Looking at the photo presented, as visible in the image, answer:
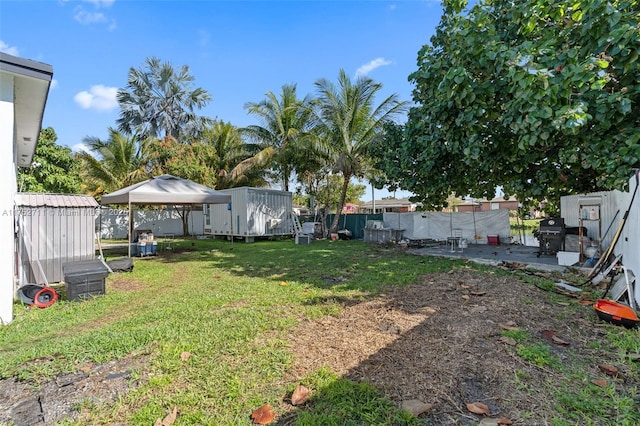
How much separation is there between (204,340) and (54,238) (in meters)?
5.32

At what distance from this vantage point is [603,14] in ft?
14.8

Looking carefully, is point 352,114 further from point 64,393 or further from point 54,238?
point 64,393

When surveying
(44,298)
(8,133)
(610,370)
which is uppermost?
(8,133)

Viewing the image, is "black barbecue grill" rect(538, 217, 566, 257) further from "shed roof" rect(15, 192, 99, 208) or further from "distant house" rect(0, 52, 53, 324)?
"shed roof" rect(15, 192, 99, 208)

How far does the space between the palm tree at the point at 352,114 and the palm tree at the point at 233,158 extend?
4.95m

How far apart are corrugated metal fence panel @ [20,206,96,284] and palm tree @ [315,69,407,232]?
994 centimetres

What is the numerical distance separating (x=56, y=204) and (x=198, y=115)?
1854 cm

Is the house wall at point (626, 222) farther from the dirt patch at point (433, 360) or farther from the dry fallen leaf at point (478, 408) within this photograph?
the dry fallen leaf at point (478, 408)

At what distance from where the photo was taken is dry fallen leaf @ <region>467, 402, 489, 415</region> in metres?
2.21

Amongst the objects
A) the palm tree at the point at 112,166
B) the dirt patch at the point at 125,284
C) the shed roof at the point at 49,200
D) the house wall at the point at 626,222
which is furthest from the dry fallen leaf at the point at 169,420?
the palm tree at the point at 112,166

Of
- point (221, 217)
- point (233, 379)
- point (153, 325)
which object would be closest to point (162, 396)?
point (233, 379)

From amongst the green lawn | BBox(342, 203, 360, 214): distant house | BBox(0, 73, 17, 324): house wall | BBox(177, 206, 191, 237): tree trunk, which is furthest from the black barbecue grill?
BBox(342, 203, 360, 214): distant house

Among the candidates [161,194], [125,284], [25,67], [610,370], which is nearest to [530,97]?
[610,370]

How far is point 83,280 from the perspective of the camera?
530 cm
